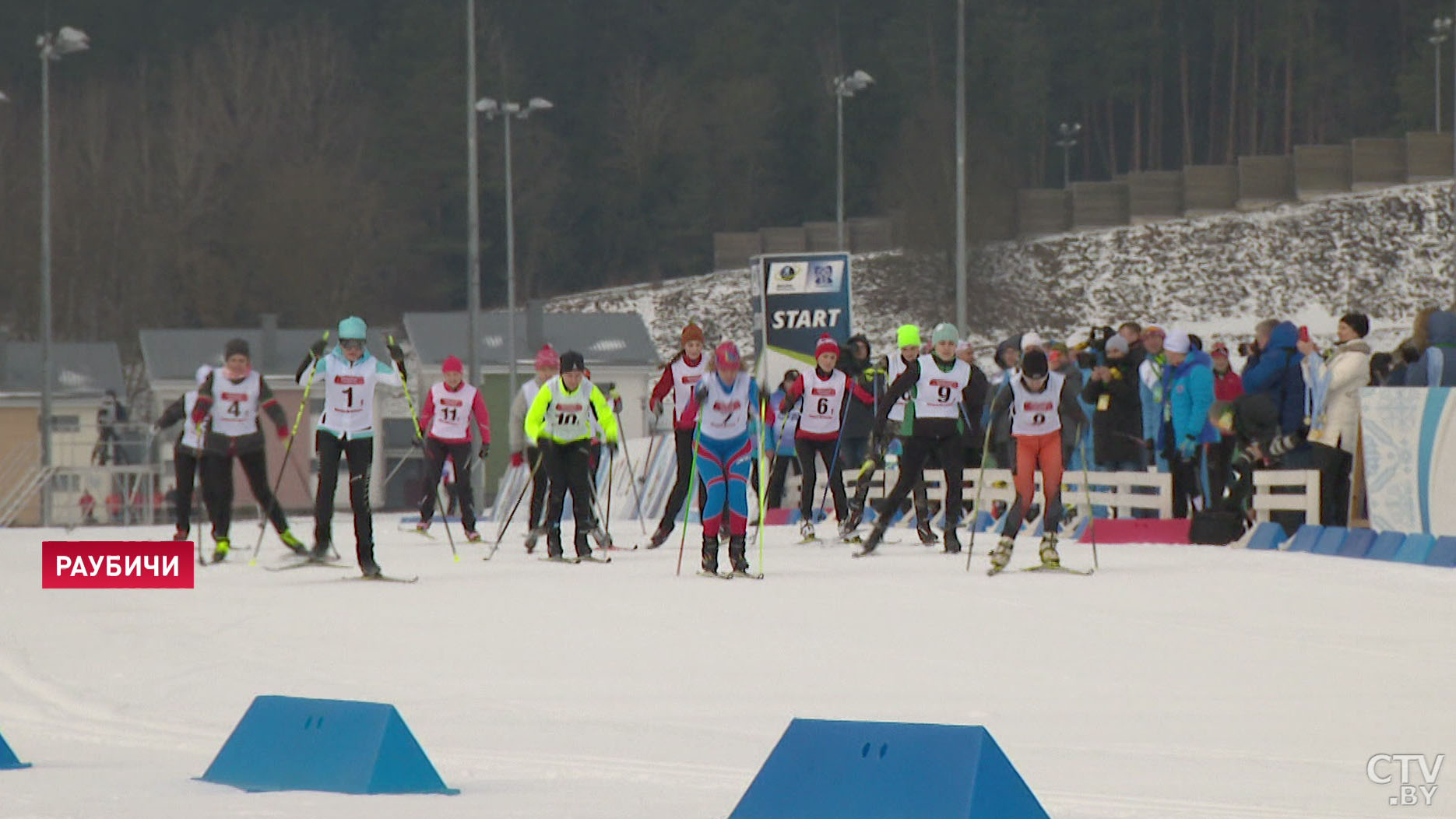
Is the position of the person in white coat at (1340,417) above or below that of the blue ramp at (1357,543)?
above

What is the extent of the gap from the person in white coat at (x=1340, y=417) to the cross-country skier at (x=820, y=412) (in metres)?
4.21

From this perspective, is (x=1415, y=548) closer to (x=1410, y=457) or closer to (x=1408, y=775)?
(x=1410, y=457)

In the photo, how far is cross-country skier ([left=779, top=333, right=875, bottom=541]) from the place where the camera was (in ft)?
66.1

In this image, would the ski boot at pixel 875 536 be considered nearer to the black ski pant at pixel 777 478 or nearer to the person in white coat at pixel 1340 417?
the black ski pant at pixel 777 478

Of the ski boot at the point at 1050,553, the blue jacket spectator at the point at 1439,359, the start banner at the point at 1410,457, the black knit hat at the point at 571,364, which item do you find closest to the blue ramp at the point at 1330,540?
the start banner at the point at 1410,457

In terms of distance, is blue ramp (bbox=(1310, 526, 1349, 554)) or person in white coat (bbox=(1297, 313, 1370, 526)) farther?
person in white coat (bbox=(1297, 313, 1370, 526))

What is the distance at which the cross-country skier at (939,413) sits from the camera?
18375 millimetres

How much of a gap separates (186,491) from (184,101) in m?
81.9

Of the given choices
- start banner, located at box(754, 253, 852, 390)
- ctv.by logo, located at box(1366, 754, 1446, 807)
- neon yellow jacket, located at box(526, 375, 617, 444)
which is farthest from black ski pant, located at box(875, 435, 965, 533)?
ctv.by logo, located at box(1366, 754, 1446, 807)

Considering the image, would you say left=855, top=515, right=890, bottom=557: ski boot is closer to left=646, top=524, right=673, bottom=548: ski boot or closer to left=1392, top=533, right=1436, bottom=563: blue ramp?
left=646, top=524, right=673, bottom=548: ski boot

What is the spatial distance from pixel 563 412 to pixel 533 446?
2.19 m

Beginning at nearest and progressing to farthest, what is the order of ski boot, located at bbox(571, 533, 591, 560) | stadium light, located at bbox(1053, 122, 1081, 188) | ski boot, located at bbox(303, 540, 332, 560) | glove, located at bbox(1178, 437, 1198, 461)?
ski boot, located at bbox(303, 540, 332, 560) → ski boot, located at bbox(571, 533, 591, 560) → glove, located at bbox(1178, 437, 1198, 461) → stadium light, located at bbox(1053, 122, 1081, 188)

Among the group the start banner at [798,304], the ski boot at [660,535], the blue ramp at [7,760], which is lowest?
the ski boot at [660,535]

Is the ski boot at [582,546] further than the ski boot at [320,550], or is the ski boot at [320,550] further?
the ski boot at [582,546]
